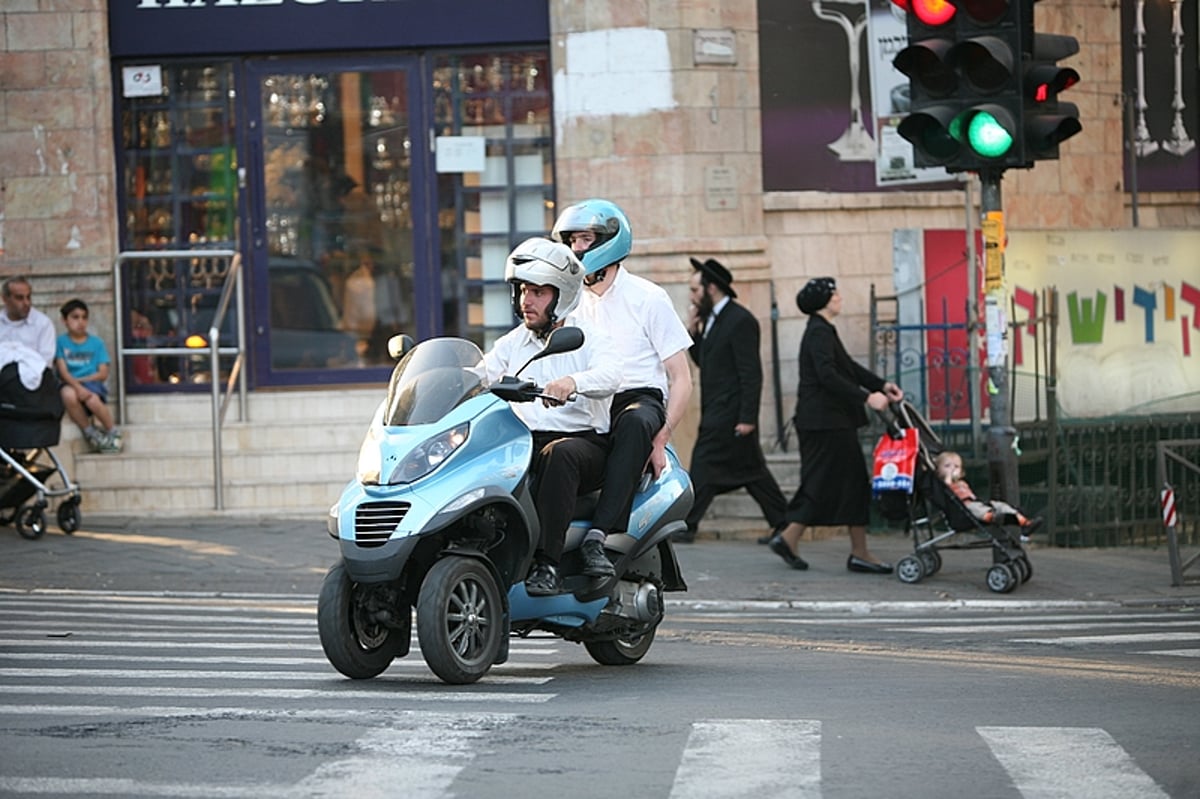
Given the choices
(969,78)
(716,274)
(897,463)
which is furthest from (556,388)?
(716,274)

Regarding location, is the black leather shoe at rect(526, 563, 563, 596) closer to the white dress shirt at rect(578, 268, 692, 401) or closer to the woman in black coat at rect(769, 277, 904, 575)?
the white dress shirt at rect(578, 268, 692, 401)

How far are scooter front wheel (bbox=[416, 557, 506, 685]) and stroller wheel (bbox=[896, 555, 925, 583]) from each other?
20.0ft

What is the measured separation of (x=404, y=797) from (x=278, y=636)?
5.09 m

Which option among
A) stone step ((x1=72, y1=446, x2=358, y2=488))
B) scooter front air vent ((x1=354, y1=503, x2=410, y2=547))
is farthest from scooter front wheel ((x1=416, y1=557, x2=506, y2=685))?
stone step ((x1=72, y1=446, x2=358, y2=488))

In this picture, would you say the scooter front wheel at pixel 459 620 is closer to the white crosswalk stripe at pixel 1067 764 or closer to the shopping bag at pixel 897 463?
the white crosswalk stripe at pixel 1067 764

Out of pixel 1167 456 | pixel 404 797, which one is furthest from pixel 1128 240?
pixel 404 797

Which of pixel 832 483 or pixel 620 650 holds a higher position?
pixel 832 483

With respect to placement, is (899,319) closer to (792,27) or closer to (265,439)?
(792,27)

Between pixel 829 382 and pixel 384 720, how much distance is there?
25.7 feet

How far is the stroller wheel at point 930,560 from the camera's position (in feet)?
46.7

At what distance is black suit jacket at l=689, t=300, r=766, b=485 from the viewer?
15430 millimetres

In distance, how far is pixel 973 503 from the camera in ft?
45.5

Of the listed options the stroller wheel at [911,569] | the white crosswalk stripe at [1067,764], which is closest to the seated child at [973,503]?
the stroller wheel at [911,569]

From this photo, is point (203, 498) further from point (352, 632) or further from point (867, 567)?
point (352, 632)
